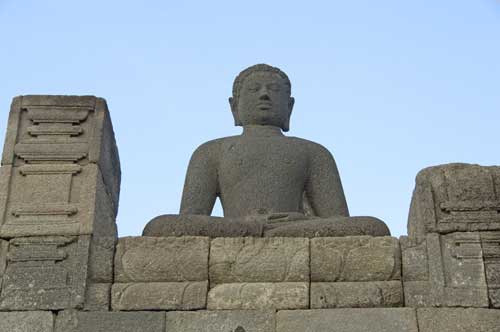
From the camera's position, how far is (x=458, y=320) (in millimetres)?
7004

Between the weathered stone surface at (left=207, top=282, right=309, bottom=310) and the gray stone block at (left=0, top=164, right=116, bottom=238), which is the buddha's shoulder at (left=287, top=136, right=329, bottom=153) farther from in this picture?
the weathered stone surface at (left=207, top=282, right=309, bottom=310)

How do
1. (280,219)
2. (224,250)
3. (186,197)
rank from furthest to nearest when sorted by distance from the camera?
(186,197)
(280,219)
(224,250)

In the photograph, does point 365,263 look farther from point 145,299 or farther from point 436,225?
point 145,299

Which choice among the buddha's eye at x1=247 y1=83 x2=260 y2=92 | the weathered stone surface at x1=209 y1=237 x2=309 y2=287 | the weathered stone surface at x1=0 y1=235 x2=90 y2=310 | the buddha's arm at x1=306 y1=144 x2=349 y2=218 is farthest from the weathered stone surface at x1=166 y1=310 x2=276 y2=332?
the buddha's eye at x1=247 y1=83 x2=260 y2=92

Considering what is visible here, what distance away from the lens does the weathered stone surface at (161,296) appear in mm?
7289

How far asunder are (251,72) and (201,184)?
1.73m

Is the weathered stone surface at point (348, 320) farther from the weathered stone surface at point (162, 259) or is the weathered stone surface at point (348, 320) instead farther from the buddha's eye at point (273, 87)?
the buddha's eye at point (273, 87)

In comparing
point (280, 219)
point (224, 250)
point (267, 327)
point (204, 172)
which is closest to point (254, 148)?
point (204, 172)

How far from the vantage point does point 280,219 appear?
27.6 feet

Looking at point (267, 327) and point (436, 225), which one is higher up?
point (436, 225)

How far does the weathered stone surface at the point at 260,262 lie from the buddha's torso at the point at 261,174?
138cm

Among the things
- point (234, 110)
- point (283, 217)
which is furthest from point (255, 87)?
point (283, 217)

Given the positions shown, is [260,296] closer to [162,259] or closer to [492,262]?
[162,259]

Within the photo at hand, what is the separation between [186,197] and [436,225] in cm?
291
